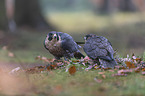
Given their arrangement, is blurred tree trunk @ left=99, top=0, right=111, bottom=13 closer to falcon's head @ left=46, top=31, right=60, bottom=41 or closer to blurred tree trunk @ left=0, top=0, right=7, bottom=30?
blurred tree trunk @ left=0, top=0, right=7, bottom=30

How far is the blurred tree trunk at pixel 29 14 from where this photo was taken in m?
16.3

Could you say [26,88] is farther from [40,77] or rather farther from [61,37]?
[61,37]

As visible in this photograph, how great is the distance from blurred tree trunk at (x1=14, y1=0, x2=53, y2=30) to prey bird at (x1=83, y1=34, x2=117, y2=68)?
11.9 meters

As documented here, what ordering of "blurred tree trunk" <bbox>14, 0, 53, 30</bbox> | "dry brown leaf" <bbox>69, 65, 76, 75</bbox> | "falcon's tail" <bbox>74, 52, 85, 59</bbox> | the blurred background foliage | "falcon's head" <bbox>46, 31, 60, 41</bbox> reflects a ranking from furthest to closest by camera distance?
"blurred tree trunk" <bbox>14, 0, 53, 30</bbox> < the blurred background foliage < "falcon's tail" <bbox>74, 52, 85, 59</bbox> < "falcon's head" <bbox>46, 31, 60, 41</bbox> < "dry brown leaf" <bbox>69, 65, 76, 75</bbox>

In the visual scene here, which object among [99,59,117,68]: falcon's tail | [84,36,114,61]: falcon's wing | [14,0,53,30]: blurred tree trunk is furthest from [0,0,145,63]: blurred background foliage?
[99,59,117,68]: falcon's tail

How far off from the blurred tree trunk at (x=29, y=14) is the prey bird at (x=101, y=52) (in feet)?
39.0

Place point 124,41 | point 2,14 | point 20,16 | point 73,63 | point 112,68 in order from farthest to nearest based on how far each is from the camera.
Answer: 1. point 20,16
2. point 124,41
3. point 2,14
4. point 73,63
5. point 112,68

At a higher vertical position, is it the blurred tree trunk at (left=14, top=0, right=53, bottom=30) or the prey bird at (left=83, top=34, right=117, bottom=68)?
the blurred tree trunk at (left=14, top=0, right=53, bottom=30)

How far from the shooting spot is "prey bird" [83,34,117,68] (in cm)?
466

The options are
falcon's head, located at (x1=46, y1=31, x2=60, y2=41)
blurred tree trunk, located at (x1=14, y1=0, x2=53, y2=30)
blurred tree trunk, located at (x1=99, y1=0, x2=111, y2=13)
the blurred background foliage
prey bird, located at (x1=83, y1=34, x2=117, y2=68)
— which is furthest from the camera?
blurred tree trunk, located at (x1=99, y1=0, x2=111, y2=13)

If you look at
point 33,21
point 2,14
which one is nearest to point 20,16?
point 33,21

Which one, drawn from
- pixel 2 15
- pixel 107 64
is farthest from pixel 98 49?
pixel 2 15

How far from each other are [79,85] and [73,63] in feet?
4.04

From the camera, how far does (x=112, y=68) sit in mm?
4629
